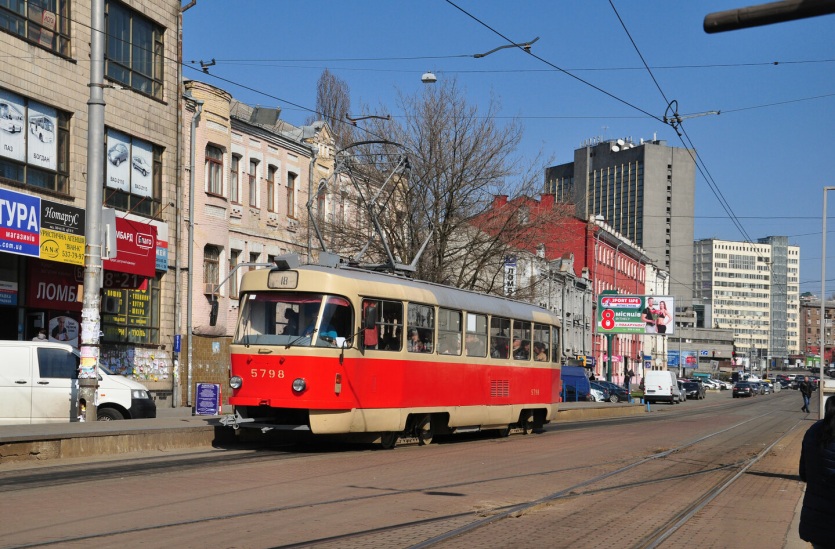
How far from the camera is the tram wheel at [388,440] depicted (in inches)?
761

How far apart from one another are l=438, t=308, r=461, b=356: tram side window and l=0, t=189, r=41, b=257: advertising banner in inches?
412

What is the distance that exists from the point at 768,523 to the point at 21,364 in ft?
43.9

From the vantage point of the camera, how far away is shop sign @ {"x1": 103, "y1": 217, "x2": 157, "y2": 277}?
2950 cm

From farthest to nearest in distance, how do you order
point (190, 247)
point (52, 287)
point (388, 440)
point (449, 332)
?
point (190, 247)
point (52, 287)
point (449, 332)
point (388, 440)

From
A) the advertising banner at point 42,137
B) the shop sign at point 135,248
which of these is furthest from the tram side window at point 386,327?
the shop sign at point 135,248

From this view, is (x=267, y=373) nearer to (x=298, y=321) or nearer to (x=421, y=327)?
(x=298, y=321)

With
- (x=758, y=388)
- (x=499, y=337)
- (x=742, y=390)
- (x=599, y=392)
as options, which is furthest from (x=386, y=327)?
(x=758, y=388)

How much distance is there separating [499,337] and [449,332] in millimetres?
2531

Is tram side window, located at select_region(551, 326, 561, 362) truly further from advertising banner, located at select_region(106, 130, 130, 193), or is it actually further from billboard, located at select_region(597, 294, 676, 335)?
billboard, located at select_region(597, 294, 676, 335)

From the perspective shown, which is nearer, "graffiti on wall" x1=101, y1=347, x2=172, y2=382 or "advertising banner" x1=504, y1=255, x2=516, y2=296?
"graffiti on wall" x1=101, y1=347, x2=172, y2=382

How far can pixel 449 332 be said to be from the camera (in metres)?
20.8

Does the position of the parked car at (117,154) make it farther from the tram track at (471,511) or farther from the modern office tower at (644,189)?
the modern office tower at (644,189)

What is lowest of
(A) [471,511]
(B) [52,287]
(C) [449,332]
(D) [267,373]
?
(A) [471,511]

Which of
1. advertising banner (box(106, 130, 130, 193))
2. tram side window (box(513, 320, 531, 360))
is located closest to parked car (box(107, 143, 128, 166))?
advertising banner (box(106, 130, 130, 193))
